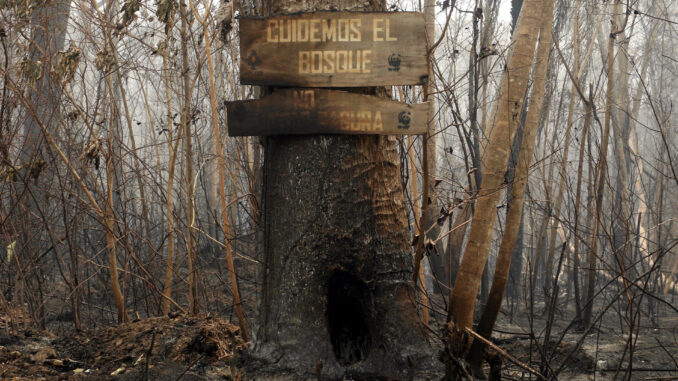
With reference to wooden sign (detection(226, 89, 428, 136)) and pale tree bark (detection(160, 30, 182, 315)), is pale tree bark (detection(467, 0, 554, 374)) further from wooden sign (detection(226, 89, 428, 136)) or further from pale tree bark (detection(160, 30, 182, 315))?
→ pale tree bark (detection(160, 30, 182, 315))

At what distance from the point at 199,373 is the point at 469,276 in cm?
158

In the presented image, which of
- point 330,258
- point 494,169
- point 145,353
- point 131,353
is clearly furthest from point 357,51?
point 131,353

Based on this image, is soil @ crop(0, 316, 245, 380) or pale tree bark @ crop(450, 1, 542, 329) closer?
soil @ crop(0, 316, 245, 380)

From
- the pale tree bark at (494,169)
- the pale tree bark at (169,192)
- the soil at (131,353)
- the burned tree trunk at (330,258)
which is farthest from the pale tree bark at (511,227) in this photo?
the pale tree bark at (169,192)

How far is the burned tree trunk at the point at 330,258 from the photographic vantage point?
2.67 meters

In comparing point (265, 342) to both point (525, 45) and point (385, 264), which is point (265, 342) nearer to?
point (385, 264)

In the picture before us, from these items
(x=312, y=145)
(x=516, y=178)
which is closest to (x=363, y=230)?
(x=312, y=145)

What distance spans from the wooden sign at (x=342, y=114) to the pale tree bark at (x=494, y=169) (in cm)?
85

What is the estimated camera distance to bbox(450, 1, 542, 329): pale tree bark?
10.8 feet

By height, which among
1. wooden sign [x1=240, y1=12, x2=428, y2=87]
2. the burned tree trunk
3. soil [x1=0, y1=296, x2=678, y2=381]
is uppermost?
wooden sign [x1=240, y1=12, x2=428, y2=87]

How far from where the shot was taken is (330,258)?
269cm

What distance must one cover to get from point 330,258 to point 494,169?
1.21 meters

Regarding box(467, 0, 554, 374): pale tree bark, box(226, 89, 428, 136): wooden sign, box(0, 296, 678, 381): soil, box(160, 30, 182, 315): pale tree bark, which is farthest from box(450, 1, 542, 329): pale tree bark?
box(160, 30, 182, 315): pale tree bark

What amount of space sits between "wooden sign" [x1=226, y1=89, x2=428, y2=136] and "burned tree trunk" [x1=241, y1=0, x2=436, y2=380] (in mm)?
93
